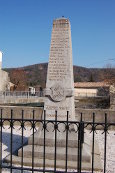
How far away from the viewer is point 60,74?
24.1ft

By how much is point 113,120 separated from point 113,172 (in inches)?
234

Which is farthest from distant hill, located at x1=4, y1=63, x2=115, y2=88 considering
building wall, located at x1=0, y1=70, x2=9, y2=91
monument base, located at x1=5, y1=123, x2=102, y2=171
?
monument base, located at x1=5, y1=123, x2=102, y2=171

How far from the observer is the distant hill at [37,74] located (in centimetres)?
6070

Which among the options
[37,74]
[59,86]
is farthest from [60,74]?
[37,74]

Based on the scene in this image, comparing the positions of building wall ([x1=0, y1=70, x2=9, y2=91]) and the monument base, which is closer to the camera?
the monument base

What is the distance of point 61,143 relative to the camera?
278 inches

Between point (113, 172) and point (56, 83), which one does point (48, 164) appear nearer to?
point (113, 172)

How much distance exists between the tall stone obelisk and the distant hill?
4633 cm

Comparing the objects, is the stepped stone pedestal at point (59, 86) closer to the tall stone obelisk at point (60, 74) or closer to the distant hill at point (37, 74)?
the tall stone obelisk at point (60, 74)

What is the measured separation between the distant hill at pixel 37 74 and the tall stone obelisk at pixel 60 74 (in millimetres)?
46333

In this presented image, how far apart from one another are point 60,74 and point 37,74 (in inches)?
3424

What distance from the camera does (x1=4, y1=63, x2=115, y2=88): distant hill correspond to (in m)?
60.7

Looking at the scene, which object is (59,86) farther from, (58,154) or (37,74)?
(37,74)

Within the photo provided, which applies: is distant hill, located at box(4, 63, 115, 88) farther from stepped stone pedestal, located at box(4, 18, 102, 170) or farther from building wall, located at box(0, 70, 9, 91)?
stepped stone pedestal, located at box(4, 18, 102, 170)
